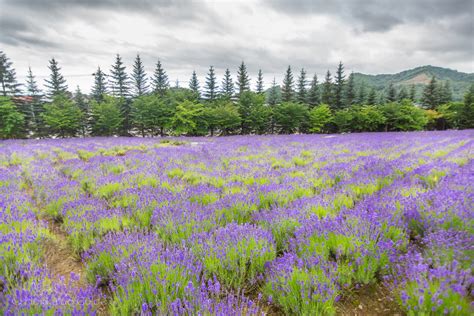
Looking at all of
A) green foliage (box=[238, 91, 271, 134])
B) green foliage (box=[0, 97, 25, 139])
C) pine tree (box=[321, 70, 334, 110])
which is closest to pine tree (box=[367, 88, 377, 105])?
pine tree (box=[321, 70, 334, 110])

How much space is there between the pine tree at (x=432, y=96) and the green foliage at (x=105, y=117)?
50.1 metres

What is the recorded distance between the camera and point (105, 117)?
28.5 meters

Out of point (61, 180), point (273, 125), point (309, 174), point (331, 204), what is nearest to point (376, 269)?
point (331, 204)

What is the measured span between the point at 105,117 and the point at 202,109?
11.7m

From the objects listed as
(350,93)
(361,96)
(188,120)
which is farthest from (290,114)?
(361,96)

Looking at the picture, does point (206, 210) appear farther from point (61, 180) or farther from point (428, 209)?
point (61, 180)

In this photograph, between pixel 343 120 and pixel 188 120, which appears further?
pixel 343 120

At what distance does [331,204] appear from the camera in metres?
3.34

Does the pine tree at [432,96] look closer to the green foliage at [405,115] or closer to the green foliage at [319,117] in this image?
the green foliage at [405,115]

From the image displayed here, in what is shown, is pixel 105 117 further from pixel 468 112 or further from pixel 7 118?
pixel 468 112

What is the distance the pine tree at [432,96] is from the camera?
1629 inches

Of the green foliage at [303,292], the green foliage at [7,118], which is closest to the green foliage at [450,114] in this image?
the green foliage at [303,292]

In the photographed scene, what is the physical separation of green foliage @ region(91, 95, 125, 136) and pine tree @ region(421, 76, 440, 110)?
1972 inches

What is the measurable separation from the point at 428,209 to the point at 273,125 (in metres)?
33.3
